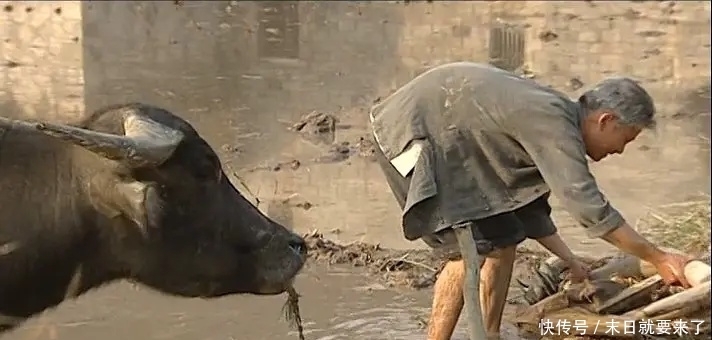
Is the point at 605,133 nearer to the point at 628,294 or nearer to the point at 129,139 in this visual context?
the point at 628,294

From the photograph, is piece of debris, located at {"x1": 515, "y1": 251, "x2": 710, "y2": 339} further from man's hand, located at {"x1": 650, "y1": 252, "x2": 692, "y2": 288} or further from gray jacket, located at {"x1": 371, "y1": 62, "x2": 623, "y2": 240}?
gray jacket, located at {"x1": 371, "y1": 62, "x2": 623, "y2": 240}

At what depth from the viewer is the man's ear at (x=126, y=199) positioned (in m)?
3.50

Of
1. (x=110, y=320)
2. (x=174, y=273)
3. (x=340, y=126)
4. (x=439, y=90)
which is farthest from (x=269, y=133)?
(x=174, y=273)

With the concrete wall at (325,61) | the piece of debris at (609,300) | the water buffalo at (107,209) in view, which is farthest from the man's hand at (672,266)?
the concrete wall at (325,61)

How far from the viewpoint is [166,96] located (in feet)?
36.4

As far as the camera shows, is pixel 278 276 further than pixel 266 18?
No

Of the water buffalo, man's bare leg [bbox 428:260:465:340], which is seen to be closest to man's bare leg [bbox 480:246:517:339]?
man's bare leg [bbox 428:260:465:340]

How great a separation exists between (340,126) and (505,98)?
221 inches

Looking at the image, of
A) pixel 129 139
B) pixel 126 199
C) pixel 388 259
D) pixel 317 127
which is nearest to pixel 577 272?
pixel 388 259

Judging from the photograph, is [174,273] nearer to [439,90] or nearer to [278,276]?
[278,276]

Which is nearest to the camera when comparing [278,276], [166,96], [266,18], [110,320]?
[278,276]

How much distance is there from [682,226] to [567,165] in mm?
2194

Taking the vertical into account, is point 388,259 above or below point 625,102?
below

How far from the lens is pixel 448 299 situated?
15.5 ft
